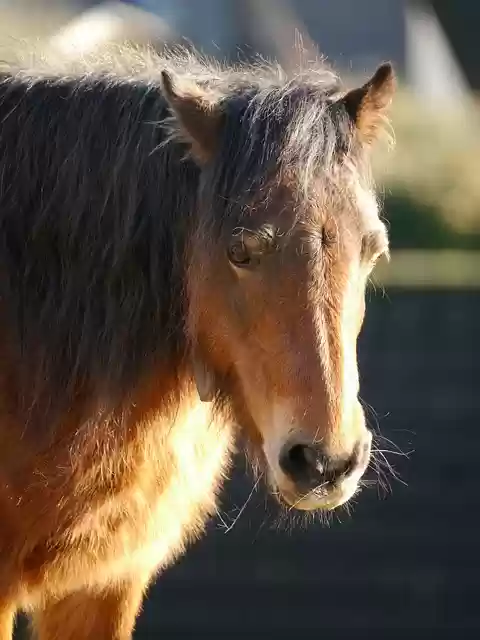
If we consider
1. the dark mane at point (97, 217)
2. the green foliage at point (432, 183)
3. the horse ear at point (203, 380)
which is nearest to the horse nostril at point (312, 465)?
the horse ear at point (203, 380)

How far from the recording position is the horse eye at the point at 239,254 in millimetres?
1850

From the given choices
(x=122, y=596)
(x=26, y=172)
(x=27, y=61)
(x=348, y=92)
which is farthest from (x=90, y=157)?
(x=122, y=596)

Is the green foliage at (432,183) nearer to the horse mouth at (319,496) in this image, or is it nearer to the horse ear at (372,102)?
the horse ear at (372,102)

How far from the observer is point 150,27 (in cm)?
609

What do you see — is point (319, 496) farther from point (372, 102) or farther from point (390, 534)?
point (390, 534)

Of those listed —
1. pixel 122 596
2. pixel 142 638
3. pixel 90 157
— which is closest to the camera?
pixel 90 157

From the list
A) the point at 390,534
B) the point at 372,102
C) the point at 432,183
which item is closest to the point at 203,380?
the point at 372,102

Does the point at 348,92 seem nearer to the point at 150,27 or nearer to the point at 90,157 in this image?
the point at 90,157

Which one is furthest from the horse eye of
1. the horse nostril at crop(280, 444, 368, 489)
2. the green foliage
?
the green foliage

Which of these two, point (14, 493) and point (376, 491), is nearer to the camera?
point (14, 493)

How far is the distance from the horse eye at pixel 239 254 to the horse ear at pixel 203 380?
0.83 ft

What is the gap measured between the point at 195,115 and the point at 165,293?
0.37 m

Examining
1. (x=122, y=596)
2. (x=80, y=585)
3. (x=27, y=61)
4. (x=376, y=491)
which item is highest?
(x=27, y=61)

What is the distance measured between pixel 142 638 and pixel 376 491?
3.26 feet
